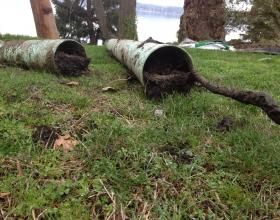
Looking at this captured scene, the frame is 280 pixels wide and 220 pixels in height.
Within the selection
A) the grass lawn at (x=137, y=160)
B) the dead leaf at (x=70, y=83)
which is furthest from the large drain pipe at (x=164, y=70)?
the dead leaf at (x=70, y=83)

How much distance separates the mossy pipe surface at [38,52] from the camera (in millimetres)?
5070

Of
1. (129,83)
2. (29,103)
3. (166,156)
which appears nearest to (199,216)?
(166,156)

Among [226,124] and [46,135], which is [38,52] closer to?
[46,135]

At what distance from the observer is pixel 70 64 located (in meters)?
5.05

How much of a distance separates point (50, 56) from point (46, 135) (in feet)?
7.45

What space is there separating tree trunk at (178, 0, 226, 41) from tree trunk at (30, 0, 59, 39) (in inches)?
153

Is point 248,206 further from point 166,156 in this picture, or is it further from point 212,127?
point 212,127

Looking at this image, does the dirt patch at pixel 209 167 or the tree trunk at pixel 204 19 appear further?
the tree trunk at pixel 204 19

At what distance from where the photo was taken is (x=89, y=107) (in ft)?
11.8

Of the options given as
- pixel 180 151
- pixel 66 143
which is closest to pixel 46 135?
pixel 66 143

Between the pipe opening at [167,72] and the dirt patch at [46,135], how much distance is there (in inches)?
46.3

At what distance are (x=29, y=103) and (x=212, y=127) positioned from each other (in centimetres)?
153

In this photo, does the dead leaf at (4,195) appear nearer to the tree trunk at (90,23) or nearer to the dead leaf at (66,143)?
the dead leaf at (66,143)

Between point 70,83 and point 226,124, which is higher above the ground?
point 226,124
